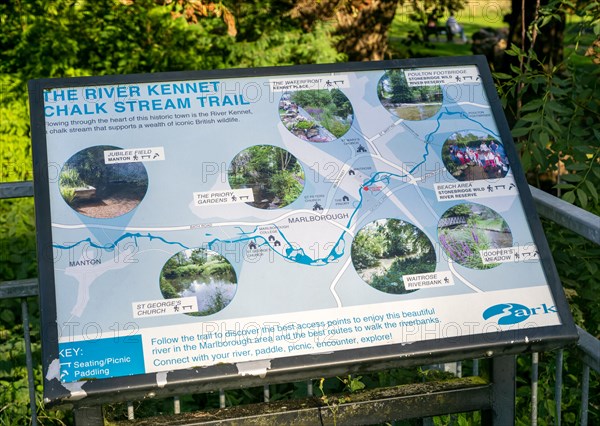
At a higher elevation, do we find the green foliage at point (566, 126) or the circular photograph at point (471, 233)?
the green foliage at point (566, 126)

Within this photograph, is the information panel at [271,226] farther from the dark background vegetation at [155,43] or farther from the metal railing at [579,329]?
the dark background vegetation at [155,43]

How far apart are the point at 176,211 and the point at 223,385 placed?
55 cm

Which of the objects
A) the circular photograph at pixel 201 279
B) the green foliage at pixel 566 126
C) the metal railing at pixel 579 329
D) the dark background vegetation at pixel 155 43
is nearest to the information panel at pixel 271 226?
the circular photograph at pixel 201 279

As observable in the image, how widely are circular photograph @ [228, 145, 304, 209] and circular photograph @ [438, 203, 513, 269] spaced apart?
48cm

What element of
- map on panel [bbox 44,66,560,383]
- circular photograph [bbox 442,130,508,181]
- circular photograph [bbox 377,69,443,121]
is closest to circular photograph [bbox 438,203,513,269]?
map on panel [bbox 44,66,560,383]

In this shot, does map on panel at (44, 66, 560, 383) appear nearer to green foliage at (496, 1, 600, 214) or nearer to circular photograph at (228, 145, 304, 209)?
circular photograph at (228, 145, 304, 209)

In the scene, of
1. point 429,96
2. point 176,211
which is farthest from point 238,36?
point 176,211

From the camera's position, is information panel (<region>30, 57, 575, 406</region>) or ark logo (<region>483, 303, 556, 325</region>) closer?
information panel (<region>30, 57, 575, 406</region>)

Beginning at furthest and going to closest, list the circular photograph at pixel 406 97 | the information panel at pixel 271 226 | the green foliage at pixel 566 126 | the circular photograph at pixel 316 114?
the green foliage at pixel 566 126 → the circular photograph at pixel 406 97 → the circular photograph at pixel 316 114 → the information panel at pixel 271 226

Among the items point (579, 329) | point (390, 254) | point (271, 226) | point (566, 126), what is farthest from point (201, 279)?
point (566, 126)

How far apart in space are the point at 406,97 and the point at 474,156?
320 mm

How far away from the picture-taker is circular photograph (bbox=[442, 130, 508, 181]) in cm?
273

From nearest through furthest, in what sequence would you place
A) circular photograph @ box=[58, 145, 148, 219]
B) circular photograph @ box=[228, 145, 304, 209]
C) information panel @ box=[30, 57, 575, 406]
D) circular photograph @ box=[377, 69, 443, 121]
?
information panel @ box=[30, 57, 575, 406]
circular photograph @ box=[58, 145, 148, 219]
circular photograph @ box=[228, 145, 304, 209]
circular photograph @ box=[377, 69, 443, 121]

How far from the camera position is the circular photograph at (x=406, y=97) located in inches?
112
